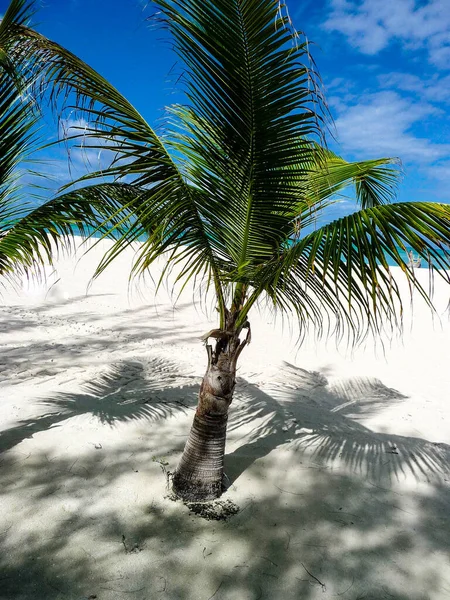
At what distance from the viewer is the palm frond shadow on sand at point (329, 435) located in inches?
128

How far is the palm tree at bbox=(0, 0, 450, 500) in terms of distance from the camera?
74.0 inches

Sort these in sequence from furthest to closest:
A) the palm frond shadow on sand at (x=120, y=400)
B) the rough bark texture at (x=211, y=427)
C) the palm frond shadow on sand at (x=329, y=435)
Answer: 1. the palm frond shadow on sand at (x=120, y=400)
2. the palm frond shadow on sand at (x=329, y=435)
3. the rough bark texture at (x=211, y=427)

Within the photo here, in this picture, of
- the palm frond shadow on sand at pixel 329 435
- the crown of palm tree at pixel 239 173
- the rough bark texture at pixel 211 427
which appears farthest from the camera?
the palm frond shadow on sand at pixel 329 435

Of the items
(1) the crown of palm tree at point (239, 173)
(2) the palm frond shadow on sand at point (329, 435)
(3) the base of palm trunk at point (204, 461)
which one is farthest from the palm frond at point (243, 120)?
(2) the palm frond shadow on sand at point (329, 435)

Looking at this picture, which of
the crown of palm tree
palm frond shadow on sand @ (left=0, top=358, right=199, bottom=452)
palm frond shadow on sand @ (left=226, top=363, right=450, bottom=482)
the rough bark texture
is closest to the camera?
the crown of palm tree

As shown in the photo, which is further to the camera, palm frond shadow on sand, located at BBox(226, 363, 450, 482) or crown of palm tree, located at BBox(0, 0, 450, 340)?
palm frond shadow on sand, located at BBox(226, 363, 450, 482)

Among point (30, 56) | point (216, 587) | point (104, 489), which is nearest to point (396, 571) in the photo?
point (216, 587)

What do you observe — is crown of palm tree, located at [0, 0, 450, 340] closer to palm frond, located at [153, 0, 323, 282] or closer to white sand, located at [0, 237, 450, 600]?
palm frond, located at [153, 0, 323, 282]

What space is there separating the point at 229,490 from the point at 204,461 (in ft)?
1.04

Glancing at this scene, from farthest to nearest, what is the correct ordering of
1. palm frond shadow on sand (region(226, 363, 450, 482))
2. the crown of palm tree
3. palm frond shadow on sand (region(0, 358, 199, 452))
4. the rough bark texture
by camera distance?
1. palm frond shadow on sand (region(0, 358, 199, 452))
2. palm frond shadow on sand (region(226, 363, 450, 482))
3. the rough bark texture
4. the crown of palm tree

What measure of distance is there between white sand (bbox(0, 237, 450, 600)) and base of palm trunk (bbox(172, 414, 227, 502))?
0.44ft

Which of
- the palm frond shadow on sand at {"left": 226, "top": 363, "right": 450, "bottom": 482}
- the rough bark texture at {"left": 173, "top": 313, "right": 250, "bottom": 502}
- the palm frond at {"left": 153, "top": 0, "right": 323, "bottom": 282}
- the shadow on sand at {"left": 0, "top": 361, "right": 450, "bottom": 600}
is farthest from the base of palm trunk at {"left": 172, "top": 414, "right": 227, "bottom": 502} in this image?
the palm frond at {"left": 153, "top": 0, "right": 323, "bottom": 282}

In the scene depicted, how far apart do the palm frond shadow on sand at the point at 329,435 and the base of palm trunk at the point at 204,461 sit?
11.3 inches

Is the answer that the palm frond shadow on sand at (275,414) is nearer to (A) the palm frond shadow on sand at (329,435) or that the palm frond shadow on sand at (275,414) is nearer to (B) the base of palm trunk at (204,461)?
(A) the palm frond shadow on sand at (329,435)
